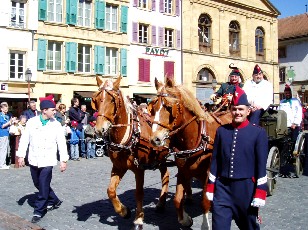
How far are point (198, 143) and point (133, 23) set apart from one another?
2561 cm

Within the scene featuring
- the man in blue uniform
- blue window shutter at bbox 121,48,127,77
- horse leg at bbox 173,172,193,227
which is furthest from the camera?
blue window shutter at bbox 121,48,127,77

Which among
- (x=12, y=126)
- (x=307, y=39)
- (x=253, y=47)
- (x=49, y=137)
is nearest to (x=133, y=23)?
(x=253, y=47)

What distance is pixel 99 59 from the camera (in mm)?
28297

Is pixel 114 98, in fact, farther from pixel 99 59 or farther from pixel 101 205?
pixel 99 59

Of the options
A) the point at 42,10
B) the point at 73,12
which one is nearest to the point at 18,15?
the point at 42,10

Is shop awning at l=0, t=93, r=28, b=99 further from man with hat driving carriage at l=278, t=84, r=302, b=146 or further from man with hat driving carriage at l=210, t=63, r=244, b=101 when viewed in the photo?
man with hat driving carriage at l=210, t=63, r=244, b=101

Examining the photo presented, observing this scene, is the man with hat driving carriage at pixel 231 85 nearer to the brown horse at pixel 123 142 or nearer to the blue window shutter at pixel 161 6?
the brown horse at pixel 123 142

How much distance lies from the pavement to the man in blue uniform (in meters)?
2.16

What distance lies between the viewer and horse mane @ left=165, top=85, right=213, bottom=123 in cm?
547

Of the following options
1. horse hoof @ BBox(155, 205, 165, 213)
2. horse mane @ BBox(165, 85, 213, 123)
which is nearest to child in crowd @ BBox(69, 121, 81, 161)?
horse hoof @ BBox(155, 205, 165, 213)

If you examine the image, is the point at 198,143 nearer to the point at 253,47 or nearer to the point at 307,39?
the point at 253,47

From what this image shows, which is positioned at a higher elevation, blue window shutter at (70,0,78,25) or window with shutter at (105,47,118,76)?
blue window shutter at (70,0,78,25)

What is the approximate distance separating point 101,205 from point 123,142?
2089 mm

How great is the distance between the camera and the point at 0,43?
24359mm
